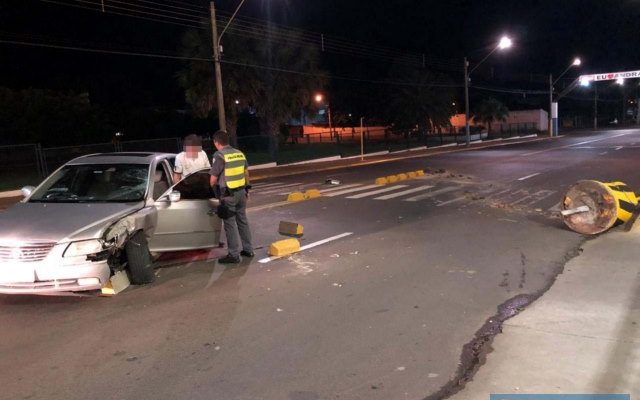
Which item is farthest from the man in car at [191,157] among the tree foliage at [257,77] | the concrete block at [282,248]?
the tree foliage at [257,77]

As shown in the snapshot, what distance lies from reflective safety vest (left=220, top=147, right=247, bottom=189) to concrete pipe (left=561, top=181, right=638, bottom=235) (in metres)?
5.39

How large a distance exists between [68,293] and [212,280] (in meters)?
1.67

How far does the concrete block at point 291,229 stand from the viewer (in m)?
9.65

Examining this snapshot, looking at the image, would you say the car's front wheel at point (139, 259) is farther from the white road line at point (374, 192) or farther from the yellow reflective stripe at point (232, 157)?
the white road line at point (374, 192)

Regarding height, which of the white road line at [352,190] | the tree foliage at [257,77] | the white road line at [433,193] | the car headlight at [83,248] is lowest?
the white road line at [433,193]

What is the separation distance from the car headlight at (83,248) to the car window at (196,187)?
1.76 m

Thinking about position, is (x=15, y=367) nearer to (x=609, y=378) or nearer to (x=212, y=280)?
(x=212, y=280)

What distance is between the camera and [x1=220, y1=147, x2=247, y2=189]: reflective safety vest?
733 cm

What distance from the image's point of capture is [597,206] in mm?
8914

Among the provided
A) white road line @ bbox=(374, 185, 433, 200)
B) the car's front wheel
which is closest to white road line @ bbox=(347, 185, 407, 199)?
white road line @ bbox=(374, 185, 433, 200)

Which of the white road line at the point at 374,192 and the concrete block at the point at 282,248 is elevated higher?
the concrete block at the point at 282,248

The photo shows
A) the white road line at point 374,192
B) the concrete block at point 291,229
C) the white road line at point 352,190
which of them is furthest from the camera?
the white road line at point 352,190

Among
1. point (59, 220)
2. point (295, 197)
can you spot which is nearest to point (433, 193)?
point (295, 197)

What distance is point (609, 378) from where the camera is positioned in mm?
3992
